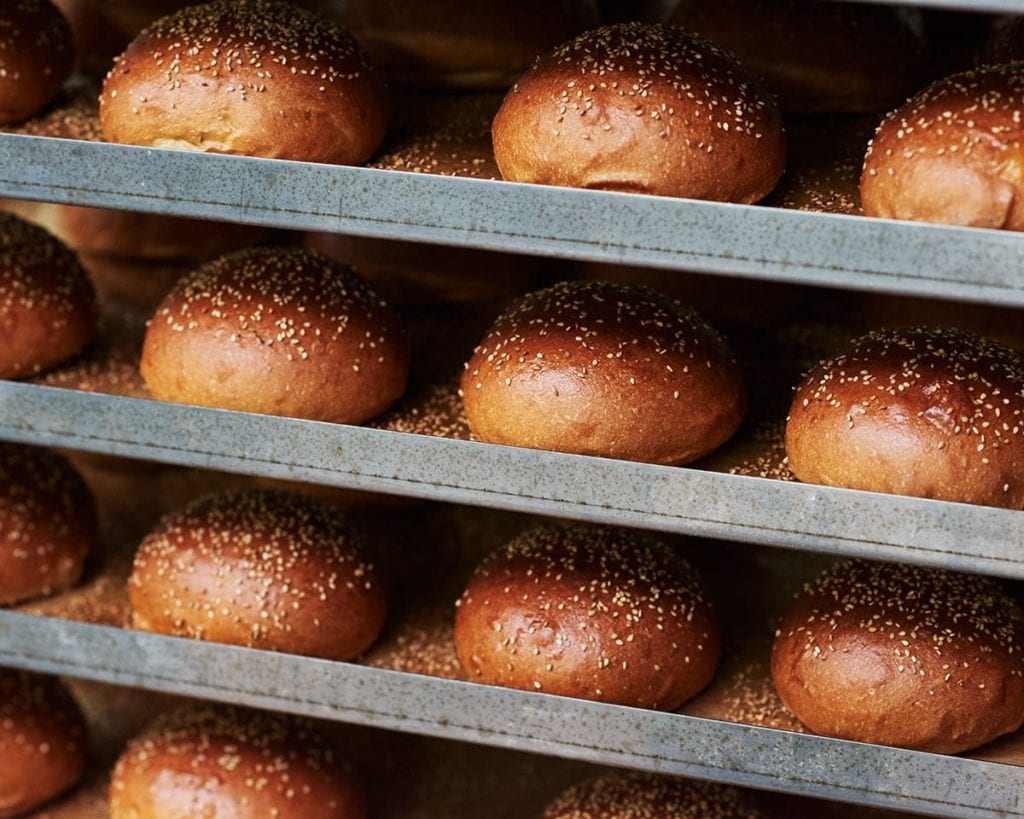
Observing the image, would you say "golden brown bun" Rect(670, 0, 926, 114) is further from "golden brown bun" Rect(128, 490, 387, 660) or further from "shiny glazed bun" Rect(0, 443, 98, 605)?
"shiny glazed bun" Rect(0, 443, 98, 605)

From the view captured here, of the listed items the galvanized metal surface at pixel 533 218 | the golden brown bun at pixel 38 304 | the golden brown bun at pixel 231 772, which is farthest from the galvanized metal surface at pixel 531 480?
the golden brown bun at pixel 231 772

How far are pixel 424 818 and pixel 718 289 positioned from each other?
1.09 metres

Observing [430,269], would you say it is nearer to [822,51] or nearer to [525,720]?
[822,51]

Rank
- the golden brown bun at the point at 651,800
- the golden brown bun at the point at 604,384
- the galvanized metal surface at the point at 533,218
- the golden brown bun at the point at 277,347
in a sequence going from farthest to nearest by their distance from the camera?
the golden brown bun at the point at 651,800 < the golden brown bun at the point at 277,347 < the golden brown bun at the point at 604,384 < the galvanized metal surface at the point at 533,218

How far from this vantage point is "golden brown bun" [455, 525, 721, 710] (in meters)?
1.79

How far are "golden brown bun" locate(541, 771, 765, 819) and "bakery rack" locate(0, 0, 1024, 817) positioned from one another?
0.79 feet

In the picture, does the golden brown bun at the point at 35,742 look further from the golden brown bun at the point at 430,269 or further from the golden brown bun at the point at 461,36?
the golden brown bun at the point at 461,36

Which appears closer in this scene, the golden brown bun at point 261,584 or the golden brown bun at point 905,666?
the golden brown bun at point 905,666

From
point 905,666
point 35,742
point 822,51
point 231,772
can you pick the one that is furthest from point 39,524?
point 822,51

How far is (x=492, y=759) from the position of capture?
93.6 inches

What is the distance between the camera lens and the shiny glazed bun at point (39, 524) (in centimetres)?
211

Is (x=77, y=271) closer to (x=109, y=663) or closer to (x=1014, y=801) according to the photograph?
(x=109, y=663)

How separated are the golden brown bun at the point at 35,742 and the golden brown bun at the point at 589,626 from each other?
2.62ft

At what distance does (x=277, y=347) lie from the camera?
6.03 feet
